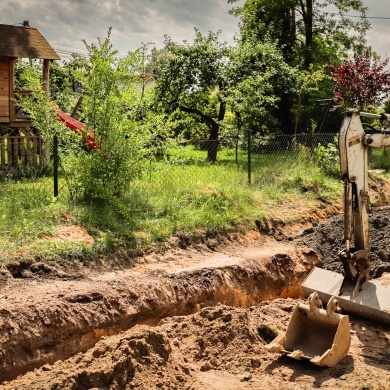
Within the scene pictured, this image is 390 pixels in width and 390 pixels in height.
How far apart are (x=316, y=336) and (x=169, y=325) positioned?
69.1 inches

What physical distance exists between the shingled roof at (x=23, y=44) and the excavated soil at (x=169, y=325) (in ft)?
31.5

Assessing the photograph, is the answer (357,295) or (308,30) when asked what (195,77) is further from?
(357,295)

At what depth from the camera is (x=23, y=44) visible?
18797mm

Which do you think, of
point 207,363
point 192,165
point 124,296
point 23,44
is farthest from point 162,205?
point 23,44

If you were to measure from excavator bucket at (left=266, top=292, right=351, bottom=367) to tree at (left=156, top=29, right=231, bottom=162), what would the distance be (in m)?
12.7

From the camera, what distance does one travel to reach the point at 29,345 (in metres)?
7.71

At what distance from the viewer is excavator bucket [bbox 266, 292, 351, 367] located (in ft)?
23.2

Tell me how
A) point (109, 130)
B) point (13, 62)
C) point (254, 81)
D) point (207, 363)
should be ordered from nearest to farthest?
point (207, 363) < point (109, 130) < point (13, 62) < point (254, 81)

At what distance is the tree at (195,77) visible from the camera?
65.0 ft

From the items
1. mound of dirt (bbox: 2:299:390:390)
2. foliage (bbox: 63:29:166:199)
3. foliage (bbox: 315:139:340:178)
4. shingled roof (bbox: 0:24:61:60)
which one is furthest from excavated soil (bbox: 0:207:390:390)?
shingled roof (bbox: 0:24:61:60)

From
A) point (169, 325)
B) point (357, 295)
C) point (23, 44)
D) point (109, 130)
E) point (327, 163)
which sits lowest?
point (169, 325)

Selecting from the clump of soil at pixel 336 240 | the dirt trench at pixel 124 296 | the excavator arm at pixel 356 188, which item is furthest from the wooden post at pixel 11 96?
the excavator arm at pixel 356 188

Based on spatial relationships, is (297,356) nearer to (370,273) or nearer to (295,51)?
(370,273)

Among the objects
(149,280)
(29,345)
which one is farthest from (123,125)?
(29,345)
